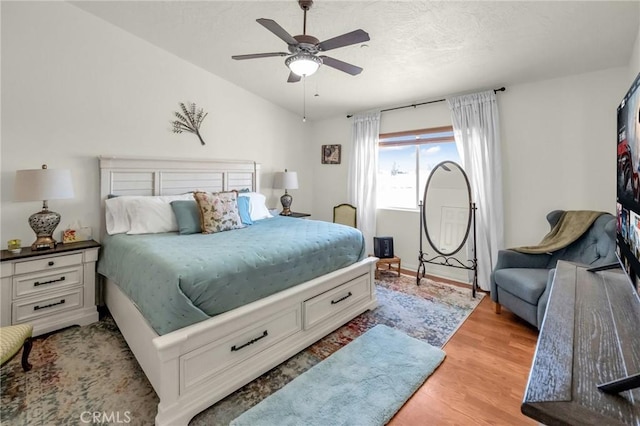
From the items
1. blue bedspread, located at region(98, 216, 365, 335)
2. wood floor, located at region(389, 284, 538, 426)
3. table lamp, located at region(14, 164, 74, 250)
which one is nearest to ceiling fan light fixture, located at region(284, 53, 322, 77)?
blue bedspread, located at region(98, 216, 365, 335)

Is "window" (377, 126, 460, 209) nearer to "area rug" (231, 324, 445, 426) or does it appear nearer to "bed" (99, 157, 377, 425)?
"bed" (99, 157, 377, 425)

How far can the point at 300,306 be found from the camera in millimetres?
2230

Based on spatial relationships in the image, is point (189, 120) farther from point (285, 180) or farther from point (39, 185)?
point (39, 185)

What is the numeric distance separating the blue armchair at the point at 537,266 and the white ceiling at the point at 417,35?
1464mm

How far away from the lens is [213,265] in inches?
69.4

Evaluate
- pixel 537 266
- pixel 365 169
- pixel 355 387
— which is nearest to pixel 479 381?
pixel 355 387

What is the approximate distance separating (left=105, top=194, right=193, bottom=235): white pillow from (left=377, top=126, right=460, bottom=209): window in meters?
3.01

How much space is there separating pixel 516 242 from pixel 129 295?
152 inches

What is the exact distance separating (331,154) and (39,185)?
373 centimetres

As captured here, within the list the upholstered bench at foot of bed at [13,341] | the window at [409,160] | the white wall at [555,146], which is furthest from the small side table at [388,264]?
the upholstered bench at foot of bed at [13,341]

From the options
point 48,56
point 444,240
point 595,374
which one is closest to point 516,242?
point 444,240

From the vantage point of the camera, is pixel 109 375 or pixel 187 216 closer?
pixel 109 375

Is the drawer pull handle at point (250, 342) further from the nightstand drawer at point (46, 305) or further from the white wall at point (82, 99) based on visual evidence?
the white wall at point (82, 99)

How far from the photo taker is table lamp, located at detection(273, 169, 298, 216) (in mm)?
4445
